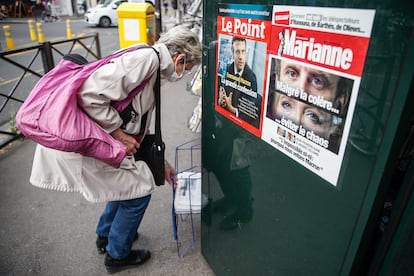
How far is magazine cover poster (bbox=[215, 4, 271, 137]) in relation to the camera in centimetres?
126

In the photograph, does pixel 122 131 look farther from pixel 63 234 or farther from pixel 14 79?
pixel 14 79

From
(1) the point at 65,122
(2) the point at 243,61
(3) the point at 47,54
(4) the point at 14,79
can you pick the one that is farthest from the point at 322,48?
(4) the point at 14,79

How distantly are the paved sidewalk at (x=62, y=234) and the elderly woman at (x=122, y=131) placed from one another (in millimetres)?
425

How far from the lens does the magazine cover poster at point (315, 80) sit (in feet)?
3.02

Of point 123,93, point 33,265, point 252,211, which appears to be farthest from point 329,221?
point 33,265

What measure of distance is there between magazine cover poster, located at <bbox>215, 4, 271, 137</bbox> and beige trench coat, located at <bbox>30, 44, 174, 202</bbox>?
362mm

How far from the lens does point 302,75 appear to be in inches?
42.9

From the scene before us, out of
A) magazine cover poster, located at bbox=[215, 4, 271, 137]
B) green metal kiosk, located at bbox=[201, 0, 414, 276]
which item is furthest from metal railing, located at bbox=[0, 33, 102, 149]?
green metal kiosk, located at bbox=[201, 0, 414, 276]

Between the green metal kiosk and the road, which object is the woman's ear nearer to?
the green metal kiosk

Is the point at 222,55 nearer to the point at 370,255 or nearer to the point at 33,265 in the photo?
the point at 370,255

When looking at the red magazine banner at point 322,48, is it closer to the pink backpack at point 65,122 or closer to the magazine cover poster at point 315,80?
the magazine cover poster at point 315,80

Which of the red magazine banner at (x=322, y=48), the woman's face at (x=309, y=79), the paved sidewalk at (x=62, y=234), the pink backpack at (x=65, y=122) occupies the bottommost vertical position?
the paved sidewalk at (x=62, y=234)

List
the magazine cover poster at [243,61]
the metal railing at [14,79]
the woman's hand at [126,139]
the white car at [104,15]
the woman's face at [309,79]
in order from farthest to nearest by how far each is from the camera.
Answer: the white car at [104,15], the metal railing at [14,79], the woman's hand at [126,139], the magazine cover poster at [243,61], the woman's face at [309,79]

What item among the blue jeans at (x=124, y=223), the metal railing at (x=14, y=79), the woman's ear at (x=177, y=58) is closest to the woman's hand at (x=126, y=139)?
the blue jeans at (x=124, y=223)
